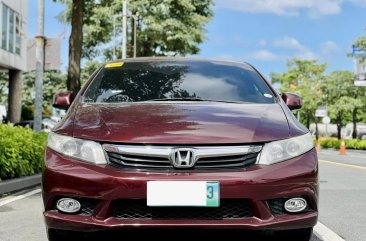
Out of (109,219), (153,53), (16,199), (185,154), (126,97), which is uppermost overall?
(153,53)

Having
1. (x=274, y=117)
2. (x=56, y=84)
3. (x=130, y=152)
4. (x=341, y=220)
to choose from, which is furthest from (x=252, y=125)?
(x=56, y=84)

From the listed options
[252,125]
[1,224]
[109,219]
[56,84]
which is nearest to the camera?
[109,219]

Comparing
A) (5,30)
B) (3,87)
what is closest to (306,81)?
(3,87)

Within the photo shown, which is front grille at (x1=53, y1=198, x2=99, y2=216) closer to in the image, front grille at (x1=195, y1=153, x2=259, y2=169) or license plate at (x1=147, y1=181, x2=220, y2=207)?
license plate at (x1=147, y1=181, x2=220, y2=207)

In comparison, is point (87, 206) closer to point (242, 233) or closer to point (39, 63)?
point (242, 233)

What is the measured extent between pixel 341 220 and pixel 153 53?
3365 cm

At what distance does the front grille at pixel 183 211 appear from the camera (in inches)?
143

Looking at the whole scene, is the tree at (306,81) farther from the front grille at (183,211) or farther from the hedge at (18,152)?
the front grille at (183,211)

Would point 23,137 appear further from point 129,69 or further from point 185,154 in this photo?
point 185,154

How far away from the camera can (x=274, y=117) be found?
4.15 meters

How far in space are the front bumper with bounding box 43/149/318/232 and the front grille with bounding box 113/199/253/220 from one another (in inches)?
1.1

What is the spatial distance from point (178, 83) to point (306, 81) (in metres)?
63.0

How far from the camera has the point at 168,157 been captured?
3.65m

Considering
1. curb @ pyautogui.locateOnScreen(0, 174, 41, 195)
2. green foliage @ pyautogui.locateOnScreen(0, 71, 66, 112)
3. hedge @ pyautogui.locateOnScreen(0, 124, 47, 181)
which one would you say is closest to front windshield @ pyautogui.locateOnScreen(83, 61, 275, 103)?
hedge @ pyautogui.locateOnScreen(0, 124, 47, 181)
